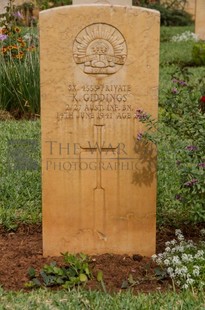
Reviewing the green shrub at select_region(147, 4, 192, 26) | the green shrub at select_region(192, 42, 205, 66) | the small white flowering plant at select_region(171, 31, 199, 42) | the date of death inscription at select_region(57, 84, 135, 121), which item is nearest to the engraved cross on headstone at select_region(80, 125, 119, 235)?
the date of death inscription at select_region(57, 84, 135, 121)

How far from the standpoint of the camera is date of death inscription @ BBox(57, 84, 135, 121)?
15.9 ft

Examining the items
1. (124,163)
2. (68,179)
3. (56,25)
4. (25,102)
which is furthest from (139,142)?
(25,102)

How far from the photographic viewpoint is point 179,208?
5.88 meters

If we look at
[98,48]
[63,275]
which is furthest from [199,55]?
[63,275]

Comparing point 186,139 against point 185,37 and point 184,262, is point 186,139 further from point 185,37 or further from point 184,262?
point 185,37

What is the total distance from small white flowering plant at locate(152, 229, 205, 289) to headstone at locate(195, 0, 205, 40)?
14409mm

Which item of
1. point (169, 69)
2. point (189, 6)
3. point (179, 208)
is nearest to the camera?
point (179, 208)

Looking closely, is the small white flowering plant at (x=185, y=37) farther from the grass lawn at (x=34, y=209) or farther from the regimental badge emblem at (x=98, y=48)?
the regimental badge emblem at (x=98, y=48)

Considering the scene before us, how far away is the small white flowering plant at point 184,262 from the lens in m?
4.53

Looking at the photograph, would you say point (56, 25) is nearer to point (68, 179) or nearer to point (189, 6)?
point (68, 179)

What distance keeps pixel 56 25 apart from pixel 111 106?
597mm

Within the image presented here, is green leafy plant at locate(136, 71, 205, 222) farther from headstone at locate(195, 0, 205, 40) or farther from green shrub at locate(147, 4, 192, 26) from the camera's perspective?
green shrub at locate(147, 4, 192, 26)

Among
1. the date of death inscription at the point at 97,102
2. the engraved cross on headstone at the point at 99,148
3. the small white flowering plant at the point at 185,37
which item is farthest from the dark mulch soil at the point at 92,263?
the small white flowering plant at the point at 185,37

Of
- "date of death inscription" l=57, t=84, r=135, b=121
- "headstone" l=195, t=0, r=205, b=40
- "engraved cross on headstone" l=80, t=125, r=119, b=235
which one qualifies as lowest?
"engraved cross on headstone" l=80, t=125, r=119, b=235
